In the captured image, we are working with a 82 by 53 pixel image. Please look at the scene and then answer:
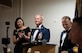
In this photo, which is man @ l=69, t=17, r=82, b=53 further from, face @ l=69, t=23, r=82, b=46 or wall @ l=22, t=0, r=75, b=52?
wall @ l=22, t=0, r=75, b=52

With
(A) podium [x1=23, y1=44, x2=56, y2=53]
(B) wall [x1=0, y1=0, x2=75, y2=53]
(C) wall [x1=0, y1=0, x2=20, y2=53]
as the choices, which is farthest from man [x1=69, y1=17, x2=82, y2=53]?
(C) wall [x1=0, y1=0, x2=20, y2=53]

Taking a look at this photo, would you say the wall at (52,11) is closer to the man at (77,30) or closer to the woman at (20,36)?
the woman at (20,36)

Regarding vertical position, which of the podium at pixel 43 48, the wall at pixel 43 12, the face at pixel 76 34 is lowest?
the podium at pixel 43 48

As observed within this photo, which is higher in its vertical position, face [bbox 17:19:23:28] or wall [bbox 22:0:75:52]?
wall [bbox 22:0:75:52]

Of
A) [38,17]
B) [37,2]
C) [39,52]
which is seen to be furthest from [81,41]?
[37,2]

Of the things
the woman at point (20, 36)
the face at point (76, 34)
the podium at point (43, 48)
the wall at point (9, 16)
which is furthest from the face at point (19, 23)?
the face at point (76, 34)

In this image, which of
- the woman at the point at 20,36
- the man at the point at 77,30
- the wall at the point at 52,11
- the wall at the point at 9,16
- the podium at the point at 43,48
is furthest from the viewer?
the wall at the point at 9,16

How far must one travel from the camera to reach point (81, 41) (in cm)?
25

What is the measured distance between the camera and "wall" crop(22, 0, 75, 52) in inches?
140

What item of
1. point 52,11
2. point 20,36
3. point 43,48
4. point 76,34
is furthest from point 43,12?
point 76,34

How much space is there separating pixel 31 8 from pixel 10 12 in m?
0.60

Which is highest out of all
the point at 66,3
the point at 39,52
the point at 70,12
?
the point at 66,3

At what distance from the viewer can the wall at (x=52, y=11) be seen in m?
3.55

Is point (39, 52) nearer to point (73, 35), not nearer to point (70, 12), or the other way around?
point (73, 35)
